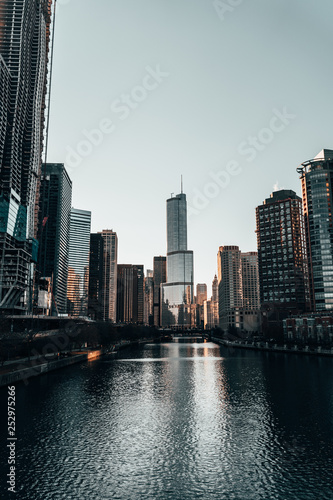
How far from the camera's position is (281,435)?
37938 mm

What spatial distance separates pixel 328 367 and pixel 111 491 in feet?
240

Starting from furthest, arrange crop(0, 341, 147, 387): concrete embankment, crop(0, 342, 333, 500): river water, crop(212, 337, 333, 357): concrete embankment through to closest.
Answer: crop(212, 337, 333, 357): concrete embankment
crop(0, 341, 147, 387): concrete embankment
crop(0, 342, 333, 500): river water

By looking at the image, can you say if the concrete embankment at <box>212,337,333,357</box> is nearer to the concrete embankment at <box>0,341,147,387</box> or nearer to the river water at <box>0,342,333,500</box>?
the river water at <box>0,342,333,500</box>

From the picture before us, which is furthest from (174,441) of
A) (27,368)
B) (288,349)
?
(288,349)

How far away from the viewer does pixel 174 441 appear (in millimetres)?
36812

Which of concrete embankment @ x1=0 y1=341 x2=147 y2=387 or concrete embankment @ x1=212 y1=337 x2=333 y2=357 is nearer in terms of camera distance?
concrete embankment @ x1=0 y1=341 x2=147 y2=387

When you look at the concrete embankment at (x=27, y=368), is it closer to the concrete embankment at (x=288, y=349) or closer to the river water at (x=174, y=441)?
the river water at (x=174, y=441)

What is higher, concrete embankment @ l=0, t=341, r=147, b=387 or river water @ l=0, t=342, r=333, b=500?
concrete embankment @ l=0, t=341, r=147, b=387

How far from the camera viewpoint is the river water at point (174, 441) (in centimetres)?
2656

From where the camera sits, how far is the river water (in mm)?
26562

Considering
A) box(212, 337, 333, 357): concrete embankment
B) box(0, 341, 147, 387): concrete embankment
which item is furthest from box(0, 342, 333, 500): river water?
box(212, 337, 333, 357): concrete embankment

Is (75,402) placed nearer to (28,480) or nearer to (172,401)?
(172,401)

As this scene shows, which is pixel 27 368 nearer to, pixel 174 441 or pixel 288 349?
pixel 174 441

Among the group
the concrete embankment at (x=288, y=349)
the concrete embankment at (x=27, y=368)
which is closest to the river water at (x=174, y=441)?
the concrete embankment at (x=27, y=368)
